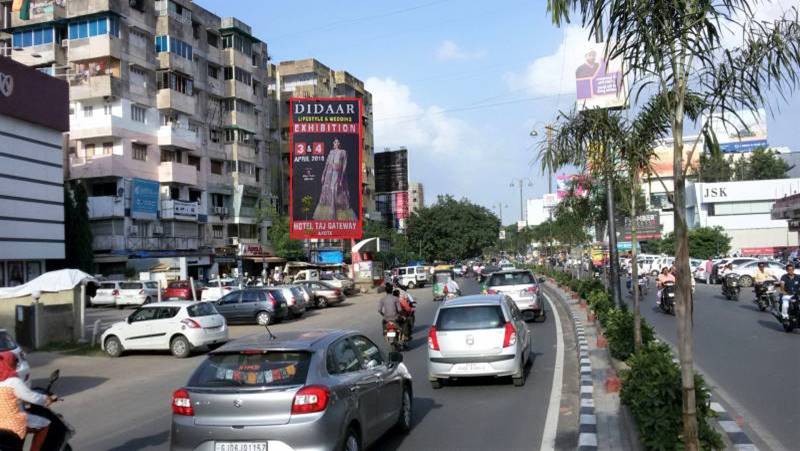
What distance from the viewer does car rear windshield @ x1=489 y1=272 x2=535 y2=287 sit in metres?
22.4

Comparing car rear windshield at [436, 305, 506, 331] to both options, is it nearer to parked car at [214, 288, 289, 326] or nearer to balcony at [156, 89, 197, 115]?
parked car at [214, 288, 289, 326]

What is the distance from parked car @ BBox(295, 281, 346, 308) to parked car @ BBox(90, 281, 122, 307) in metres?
11.1

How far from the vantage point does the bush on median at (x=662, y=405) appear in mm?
5859

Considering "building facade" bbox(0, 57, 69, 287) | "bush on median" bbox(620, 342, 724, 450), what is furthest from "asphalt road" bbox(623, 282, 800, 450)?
"building facade" bbox(0, 57, 69, 287)

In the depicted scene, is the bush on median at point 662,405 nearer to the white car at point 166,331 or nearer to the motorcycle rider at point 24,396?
the motorcycle rider at point 24,396

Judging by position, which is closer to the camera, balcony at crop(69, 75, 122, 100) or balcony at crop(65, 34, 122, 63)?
balcony at crop(69, 75, 122, 100)

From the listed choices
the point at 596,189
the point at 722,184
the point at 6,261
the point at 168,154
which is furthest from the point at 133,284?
the point at 722,184

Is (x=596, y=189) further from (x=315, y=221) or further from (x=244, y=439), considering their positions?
(x=315, y=221)

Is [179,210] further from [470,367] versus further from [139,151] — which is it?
[470,367]

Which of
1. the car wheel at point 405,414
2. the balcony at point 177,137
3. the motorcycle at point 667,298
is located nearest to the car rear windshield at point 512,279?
the motorcycle at point 667,298

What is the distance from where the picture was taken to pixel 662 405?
20.4ft

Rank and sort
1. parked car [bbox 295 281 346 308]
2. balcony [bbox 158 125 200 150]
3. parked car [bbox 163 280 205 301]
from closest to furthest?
parked car [bbox 295 281 346 308]
parked car [bbox 163 280 205 301]
balcony [bbox 158 125 200 150]

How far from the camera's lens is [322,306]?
37094 millimetres

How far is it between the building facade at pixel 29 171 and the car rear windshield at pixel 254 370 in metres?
31.0
